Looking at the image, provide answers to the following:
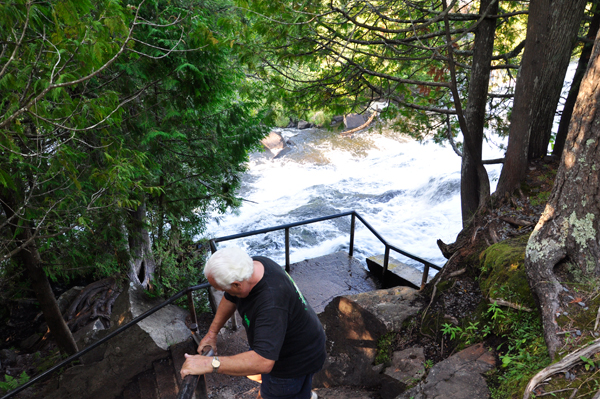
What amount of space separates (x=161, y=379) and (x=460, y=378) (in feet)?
9.55

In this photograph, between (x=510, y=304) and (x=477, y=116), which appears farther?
(x=477, y=116)

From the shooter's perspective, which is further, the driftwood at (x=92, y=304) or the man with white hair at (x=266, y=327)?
the driftwood at (x=92, y=304)

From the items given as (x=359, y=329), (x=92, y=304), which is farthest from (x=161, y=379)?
(x=92, y=304)

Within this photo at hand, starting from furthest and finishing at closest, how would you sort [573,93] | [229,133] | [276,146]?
1. [276,146]
2. [229,133]
3. [573,93]

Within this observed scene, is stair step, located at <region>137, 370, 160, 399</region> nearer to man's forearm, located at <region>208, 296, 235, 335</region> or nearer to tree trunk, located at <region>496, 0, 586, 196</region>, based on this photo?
man's forearm, located at <region>208, 296, 235, 335</region>

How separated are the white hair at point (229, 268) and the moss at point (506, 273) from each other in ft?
6.27

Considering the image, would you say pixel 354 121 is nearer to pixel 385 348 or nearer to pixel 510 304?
pixel 385 348

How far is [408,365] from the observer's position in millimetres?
2838

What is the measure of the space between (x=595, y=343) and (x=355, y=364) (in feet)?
6.35

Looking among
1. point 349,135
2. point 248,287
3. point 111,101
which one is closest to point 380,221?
point 349,135

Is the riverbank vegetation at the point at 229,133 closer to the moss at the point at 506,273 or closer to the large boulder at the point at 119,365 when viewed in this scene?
the moss at the point at 506,273

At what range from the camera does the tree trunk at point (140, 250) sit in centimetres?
649

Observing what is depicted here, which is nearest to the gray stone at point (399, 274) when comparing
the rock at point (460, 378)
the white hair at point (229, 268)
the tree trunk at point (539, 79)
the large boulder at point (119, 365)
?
the tree trunk at point (539, 79)

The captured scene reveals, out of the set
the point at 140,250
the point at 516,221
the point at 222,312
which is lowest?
the point at 140,250
